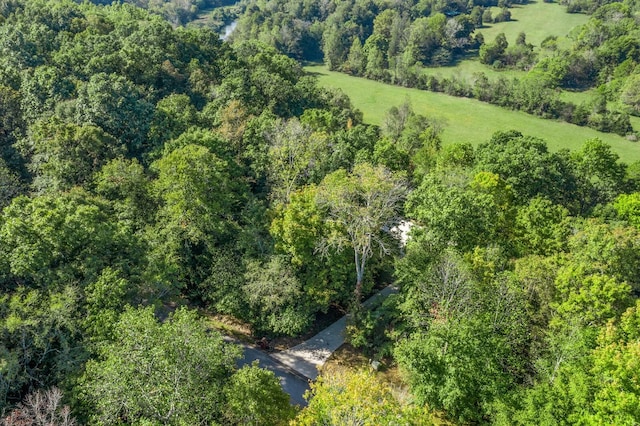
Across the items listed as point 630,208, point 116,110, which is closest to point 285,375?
point 116,110

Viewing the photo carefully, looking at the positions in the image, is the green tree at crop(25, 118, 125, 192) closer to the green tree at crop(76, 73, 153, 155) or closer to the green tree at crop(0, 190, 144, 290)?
the green tree at crop(76, 73, 153, 155)

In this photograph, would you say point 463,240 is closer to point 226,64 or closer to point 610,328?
point 610,328

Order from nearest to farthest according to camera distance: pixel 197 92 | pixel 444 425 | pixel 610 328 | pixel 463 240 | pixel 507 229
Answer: pixel 610 328, pixel 444 425, pixel 463 240, pixel 507 229, pixel 197 92

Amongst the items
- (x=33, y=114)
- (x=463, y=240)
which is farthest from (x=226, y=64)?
(x=463, y=240)

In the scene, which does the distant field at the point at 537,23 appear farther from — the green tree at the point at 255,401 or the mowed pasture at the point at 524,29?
the green tree at the point at 255,401

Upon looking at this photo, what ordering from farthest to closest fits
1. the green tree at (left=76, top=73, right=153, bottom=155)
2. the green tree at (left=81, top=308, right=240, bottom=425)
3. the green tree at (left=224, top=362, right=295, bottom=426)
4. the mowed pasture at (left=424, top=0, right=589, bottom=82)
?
the mowed pasture at (left=424, top=0, right=589, bottom=82) → the green tree at (left=76, top=73, right=153, bottom=155) → the green tree at (left=224, top=362, right=295, bottom=426) → the green tree at (left=81, top=308, right=240, bottom=425)

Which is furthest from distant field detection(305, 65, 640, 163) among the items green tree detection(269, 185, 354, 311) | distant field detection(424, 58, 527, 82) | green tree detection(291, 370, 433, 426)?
green tree detection(291, 370, 433, 426)
